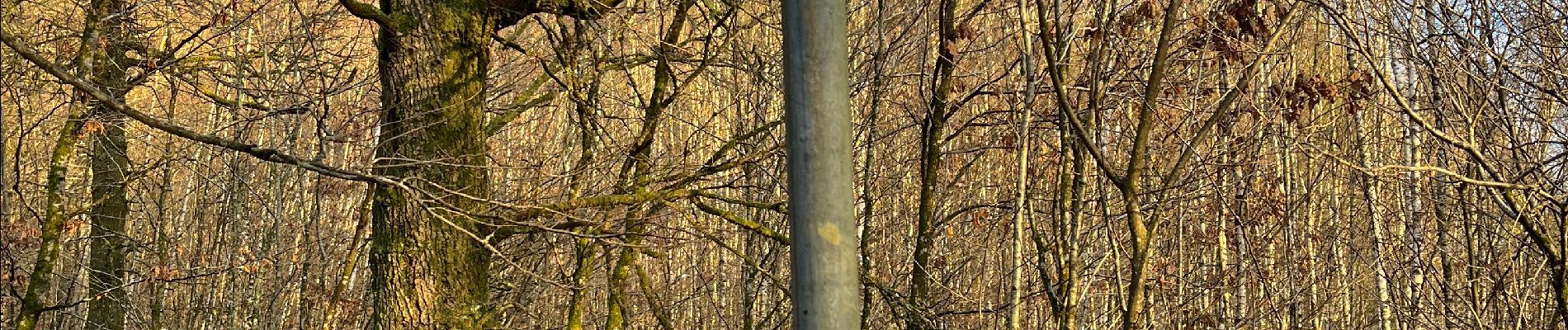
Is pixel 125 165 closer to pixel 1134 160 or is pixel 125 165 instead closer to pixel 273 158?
pixel 273 158

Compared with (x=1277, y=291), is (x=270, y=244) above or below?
above

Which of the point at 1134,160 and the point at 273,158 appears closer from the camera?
the point at 1134,160

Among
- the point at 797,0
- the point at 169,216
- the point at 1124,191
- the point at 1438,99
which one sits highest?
the point at 169,216

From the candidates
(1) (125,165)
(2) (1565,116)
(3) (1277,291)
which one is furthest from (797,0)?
(1) (125,165)

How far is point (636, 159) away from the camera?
24.8 feet

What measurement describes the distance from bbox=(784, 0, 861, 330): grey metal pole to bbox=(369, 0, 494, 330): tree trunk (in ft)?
13.0

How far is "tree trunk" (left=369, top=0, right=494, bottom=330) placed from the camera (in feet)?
22.0

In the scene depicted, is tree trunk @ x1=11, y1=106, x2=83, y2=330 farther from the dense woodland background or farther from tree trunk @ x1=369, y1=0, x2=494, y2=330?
tree trunk @ x1=369, y1=0, x2=494, y2=330

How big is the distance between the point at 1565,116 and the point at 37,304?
25.8 ft

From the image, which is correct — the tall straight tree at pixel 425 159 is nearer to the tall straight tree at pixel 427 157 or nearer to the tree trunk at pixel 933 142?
the tall straight tree at pixel 427 157

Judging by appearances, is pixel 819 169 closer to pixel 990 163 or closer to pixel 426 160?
pixel 426 160

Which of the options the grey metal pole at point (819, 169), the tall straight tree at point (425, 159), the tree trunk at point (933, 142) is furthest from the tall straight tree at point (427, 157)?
the grey metal pole at point (819, 169)

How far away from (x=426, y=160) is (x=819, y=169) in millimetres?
4163

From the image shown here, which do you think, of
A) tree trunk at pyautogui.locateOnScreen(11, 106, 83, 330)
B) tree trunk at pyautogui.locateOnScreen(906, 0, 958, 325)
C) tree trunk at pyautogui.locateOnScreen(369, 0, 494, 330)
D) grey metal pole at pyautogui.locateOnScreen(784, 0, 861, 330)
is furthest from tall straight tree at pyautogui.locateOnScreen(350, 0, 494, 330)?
grey metal pole at pyautogui.locateOnScreen(784, 0, 861, 330)
